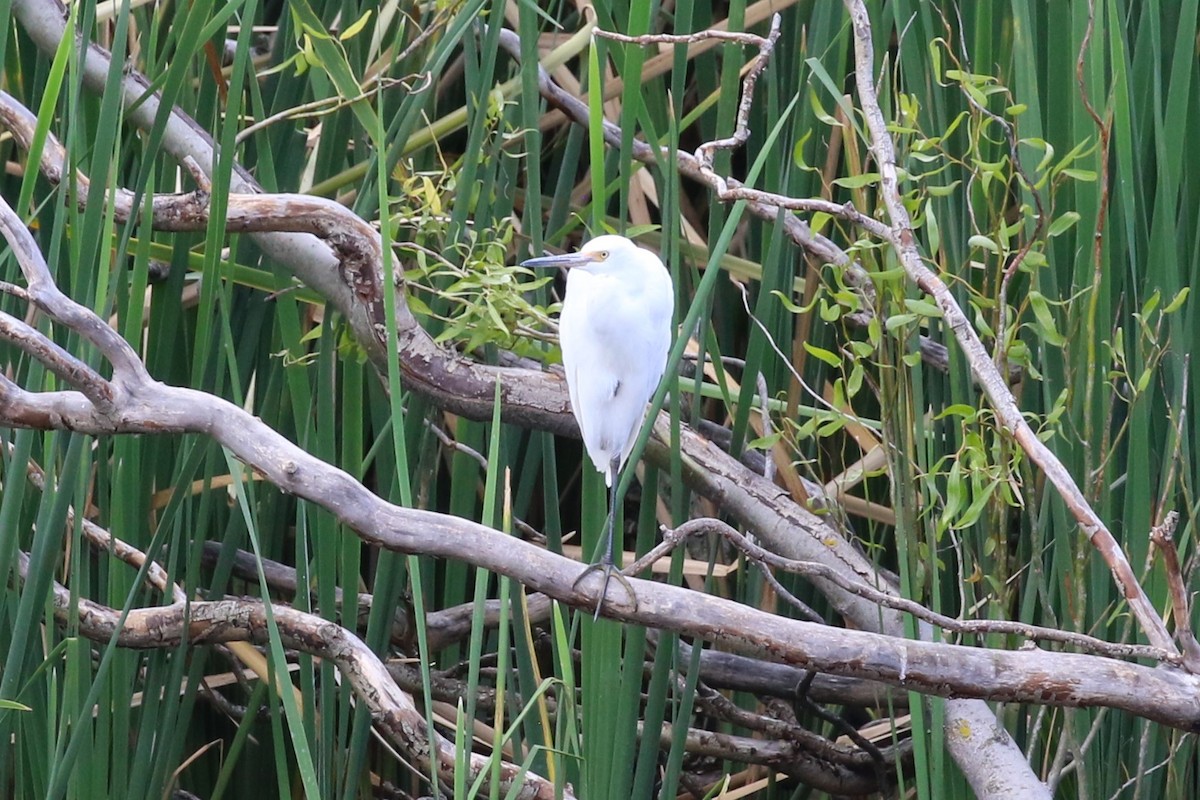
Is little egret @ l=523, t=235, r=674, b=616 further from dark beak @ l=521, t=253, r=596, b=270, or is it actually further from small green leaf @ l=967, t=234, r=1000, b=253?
small green leaf @ l=967, t=234, r=1000, b=253

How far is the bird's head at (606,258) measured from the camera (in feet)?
3.52

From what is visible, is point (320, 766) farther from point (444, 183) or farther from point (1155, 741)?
point (1155, 741)

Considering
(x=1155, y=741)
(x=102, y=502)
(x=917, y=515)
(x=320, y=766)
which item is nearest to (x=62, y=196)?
(x=102, y=502)

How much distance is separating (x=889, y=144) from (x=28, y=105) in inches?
33.6

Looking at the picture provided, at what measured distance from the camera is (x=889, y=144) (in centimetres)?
81

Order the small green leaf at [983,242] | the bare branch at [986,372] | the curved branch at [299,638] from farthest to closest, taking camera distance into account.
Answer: the curved branch at [299,638] < the small green leaf at [983,242] < the bare branch at [986,372]

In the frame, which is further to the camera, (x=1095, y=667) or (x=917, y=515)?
(x=917, y=515)

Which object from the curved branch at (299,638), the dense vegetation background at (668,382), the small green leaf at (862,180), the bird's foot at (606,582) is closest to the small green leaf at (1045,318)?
the dense vegetation background at (668,382)

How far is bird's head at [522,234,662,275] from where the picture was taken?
3.52 feet

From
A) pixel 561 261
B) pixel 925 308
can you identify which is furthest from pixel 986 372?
pixel 561 261

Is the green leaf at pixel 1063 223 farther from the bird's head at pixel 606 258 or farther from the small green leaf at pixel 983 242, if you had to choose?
the bird's head at pixel 606 258

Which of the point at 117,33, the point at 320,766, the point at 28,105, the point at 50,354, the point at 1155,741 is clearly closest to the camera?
the point at 50,354

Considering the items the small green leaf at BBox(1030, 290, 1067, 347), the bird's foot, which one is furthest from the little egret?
the small green leaf at BBox(1030, 290, 1067, 347)

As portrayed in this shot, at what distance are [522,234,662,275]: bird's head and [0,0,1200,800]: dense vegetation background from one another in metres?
0.03
